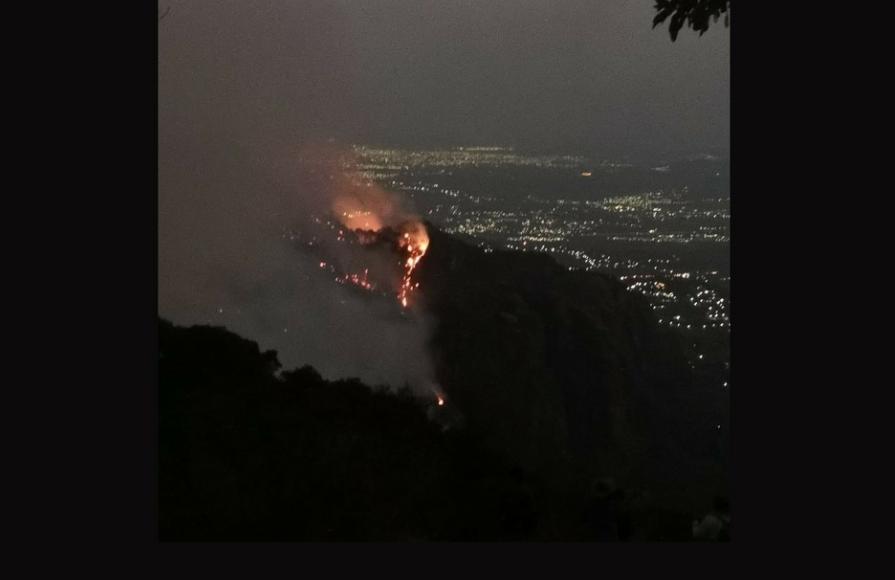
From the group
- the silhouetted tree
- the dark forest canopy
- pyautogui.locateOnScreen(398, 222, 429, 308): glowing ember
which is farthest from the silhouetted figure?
the silhouetted tree

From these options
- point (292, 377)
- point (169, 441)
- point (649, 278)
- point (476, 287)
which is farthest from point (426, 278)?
point (169, 441)

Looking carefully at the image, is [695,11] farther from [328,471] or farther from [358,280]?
[328,471]

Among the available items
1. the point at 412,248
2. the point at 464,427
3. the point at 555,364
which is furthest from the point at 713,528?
the point at 412,248

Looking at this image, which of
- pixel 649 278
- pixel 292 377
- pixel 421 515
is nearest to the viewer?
pixel 421 515

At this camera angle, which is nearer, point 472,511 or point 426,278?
point 472,511

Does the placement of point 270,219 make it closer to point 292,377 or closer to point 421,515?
point 292,377

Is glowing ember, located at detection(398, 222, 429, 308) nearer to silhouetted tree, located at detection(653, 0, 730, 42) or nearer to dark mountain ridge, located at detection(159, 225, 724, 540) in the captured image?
dark mountain ridge, located at detection(159, 225, 724, 540)

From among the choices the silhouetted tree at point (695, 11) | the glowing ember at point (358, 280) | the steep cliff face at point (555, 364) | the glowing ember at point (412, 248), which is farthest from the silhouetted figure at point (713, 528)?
the silhouetted tree at point (695, 11)
